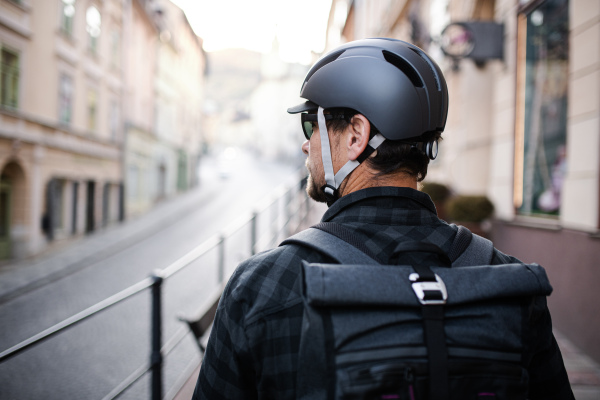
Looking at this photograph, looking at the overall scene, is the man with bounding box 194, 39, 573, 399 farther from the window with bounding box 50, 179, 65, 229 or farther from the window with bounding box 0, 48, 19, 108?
the window with bounding box 50, 179, 65, 229

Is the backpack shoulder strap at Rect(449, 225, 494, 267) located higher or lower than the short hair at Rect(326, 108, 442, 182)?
lower

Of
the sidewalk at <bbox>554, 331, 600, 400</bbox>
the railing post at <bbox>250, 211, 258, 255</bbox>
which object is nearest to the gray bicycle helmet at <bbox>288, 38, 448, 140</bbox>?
the sidewalk at <bbox>554, 331, 600, 400</bbox>


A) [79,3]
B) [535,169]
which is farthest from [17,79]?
[535,169]

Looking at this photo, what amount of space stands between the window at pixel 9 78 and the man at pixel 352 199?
12287 millimetres

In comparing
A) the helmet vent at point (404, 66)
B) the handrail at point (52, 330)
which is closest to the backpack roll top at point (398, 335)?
the helmet vent at point (404, 66)

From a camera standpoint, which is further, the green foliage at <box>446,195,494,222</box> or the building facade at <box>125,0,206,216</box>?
the building facade at <box>125,0,206,216</box>

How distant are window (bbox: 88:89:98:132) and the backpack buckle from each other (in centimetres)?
1785

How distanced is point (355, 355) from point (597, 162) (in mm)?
4148

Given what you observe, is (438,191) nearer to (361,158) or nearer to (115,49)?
(361,158)

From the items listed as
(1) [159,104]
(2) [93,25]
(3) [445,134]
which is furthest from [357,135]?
(1) [159,104]

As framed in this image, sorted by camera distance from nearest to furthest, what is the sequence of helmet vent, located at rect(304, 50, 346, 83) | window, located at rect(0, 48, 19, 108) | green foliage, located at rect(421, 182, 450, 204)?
helmet vent, located at rect(304, 50, 346, 83) → green foliage, located at rect(421, 182, 450, 204) → window, located at rect(0, 48, 19, 108)

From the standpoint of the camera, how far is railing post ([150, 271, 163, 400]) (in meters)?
2.87

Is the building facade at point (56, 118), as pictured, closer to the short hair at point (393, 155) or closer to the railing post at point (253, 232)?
the railing post at point (253, 232)

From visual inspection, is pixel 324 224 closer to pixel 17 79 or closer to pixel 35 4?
pixel 17 79
